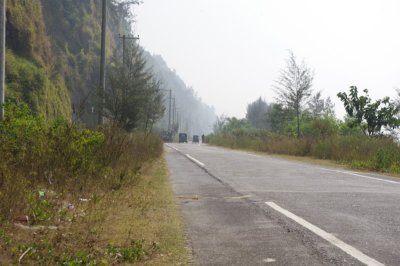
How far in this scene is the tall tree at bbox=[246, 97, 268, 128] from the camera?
13012cm

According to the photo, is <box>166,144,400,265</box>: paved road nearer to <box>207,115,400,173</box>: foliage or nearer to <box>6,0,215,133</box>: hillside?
<box>6,0,215,133</box>: hillside

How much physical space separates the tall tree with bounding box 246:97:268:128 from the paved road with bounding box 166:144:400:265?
118 metres

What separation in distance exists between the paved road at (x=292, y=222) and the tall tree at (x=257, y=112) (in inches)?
4632

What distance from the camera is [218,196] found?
9172 millimetres

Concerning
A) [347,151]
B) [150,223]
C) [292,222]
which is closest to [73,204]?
[150,223]

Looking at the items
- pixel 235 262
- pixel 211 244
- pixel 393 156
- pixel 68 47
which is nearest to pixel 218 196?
pixel 211 244

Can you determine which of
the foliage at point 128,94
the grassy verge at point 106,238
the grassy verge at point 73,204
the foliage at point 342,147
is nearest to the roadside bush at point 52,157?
the grassy verge at point 73,204

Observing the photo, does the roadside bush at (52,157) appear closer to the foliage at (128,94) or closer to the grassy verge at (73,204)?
the grassy verge at (73,204)

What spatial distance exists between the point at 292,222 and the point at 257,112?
130m

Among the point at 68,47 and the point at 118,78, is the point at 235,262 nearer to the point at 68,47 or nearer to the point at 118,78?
the point at 118,78

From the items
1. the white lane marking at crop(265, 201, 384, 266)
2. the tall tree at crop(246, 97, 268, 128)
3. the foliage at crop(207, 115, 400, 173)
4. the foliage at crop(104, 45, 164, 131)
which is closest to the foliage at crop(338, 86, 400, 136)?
the foliage at crop(207, 115, 400, 173)

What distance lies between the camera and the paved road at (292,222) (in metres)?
4.71

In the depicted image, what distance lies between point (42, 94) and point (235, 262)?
86.2 feet

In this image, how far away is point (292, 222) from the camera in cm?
636
